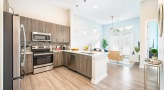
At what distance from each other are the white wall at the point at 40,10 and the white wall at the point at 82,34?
73 cm

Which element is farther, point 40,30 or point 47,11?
point 47,11

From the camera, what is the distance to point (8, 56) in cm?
150

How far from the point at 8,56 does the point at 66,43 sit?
3.88 m

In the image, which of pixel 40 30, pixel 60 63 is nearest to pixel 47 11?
pixel 40 30

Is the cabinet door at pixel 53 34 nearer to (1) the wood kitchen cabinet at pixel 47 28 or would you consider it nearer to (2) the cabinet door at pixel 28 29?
(1) the wood kitchen cabinet at pixel 47 28

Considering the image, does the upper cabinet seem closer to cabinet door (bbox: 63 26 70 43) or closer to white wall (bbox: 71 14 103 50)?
cabinet door (bbox: 63 26 70 43)

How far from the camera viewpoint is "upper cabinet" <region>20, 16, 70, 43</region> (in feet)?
11.6

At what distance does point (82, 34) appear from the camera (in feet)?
22.1

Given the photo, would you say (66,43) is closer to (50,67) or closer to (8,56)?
(50,67)

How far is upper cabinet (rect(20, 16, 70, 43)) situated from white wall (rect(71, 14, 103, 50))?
0.60 m

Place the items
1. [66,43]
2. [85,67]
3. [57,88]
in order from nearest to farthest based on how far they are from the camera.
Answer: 1. [57,88]
2. [85,67]
3. [66,43]

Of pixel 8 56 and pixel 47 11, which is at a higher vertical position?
pixel 47 11

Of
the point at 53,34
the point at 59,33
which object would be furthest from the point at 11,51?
the point at 59,33

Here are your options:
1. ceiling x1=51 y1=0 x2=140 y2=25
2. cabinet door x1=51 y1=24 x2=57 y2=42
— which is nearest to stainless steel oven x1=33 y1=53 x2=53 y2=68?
cabinet door x1=51 y1=24 x2=57 y2=42
